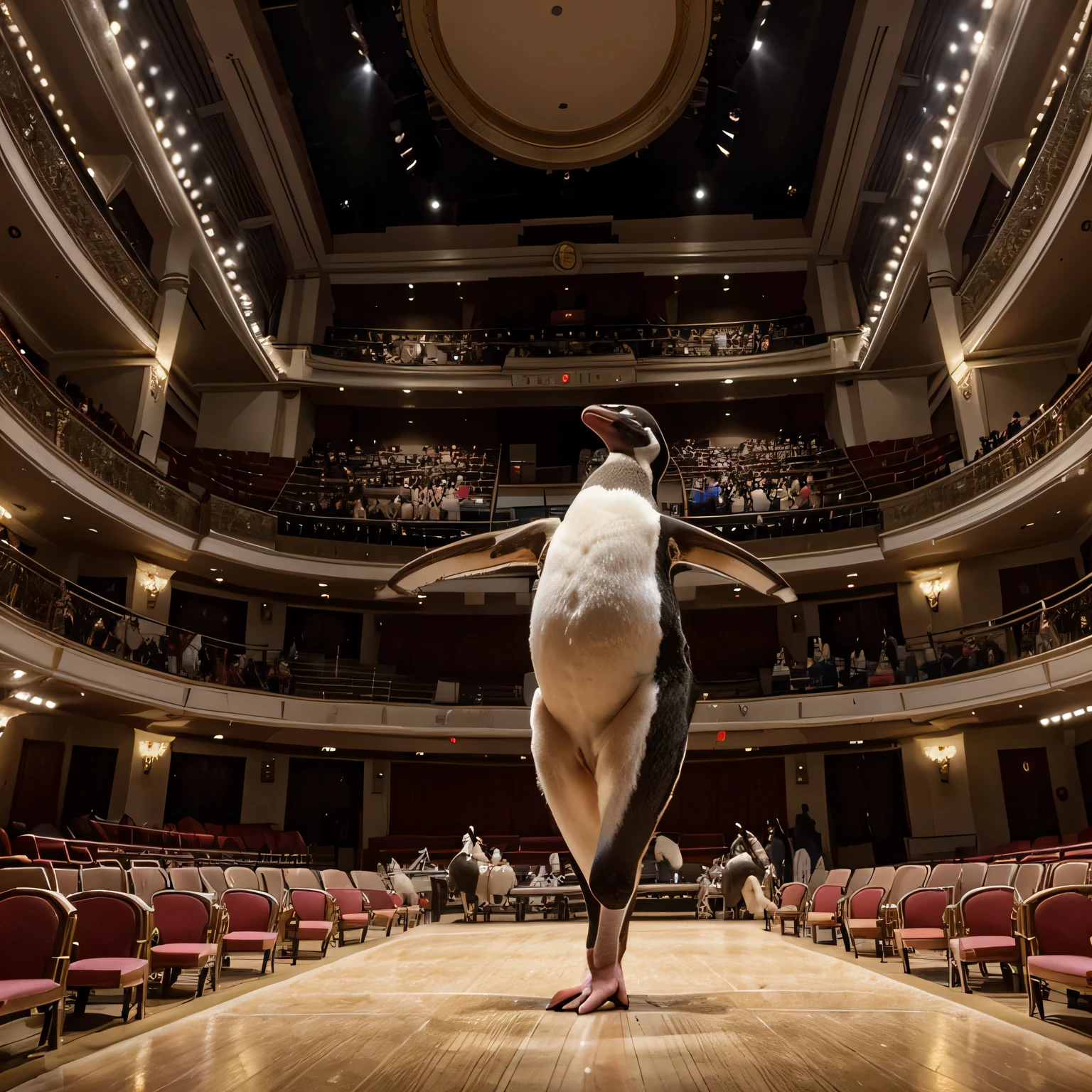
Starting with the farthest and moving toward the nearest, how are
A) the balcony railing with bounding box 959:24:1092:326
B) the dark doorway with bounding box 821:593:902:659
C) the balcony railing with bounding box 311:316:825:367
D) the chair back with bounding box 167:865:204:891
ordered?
the balcony railing with bounding box 311:316:825:367 → the dark doorway with bounding box 821:593:902:659 → the balcony railing with bounding box 959:24:1092:326 → the chair back with bounding box 167:865:204:891

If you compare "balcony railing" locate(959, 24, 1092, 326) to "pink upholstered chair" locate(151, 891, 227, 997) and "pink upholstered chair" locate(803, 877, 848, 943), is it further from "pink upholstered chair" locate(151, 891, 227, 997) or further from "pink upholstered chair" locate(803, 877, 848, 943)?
"pink upholstered chair" locate(151, 891, 227, 997)

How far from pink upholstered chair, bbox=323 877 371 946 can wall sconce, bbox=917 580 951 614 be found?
1395cm

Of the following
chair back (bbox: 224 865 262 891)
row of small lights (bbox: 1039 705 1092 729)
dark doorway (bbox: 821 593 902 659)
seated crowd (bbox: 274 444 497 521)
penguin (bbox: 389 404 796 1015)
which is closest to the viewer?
penguin (bbox: 389 404 796 1015)

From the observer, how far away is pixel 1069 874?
5352 millimetres

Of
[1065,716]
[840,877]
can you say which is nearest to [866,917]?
[840,877]

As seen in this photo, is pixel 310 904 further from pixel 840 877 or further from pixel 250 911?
pixel 840 877

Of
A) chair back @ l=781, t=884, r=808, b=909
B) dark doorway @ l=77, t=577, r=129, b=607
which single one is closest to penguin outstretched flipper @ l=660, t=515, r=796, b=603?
chair back @ l=781, t=884, r=808, b=909

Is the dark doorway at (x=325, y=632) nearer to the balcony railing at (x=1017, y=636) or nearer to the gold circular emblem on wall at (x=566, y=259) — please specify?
the gold circular emblem on wall at (x=566, y=259)

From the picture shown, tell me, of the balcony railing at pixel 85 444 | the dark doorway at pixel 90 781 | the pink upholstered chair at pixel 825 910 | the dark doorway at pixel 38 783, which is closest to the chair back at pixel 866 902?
the pink upholstered chair at pixel 825 910

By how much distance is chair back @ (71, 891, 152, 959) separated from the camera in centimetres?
403

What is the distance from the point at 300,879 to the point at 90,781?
30.6 feet

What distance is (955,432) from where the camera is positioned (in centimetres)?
2059

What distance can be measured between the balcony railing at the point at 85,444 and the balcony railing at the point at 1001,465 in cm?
1406

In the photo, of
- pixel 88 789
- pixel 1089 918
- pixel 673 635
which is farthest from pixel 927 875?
pixel 88 789
